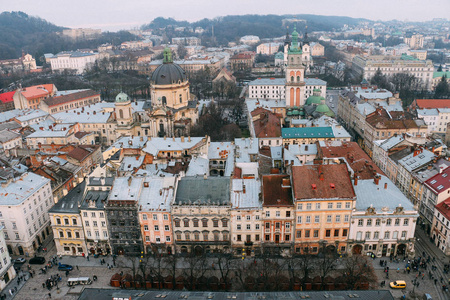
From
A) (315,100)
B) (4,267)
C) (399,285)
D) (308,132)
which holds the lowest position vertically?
(399,285)

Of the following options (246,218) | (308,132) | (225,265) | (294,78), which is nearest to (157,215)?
(225,265)

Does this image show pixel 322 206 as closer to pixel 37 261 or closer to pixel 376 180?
Result: pixel 376 180

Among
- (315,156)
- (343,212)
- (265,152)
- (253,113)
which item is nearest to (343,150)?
(315,156)

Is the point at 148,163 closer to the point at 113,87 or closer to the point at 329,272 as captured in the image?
the point at 329,272

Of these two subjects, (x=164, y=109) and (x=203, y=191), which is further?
(x=164, y=109)

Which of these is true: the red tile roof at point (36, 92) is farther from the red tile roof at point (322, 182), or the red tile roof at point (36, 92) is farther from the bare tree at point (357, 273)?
the bare tree at point (357, 273)

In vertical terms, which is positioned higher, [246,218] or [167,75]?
[167,75]

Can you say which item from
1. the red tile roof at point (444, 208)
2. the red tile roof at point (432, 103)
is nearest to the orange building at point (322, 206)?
the red tile roof at point (444, 208)
